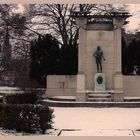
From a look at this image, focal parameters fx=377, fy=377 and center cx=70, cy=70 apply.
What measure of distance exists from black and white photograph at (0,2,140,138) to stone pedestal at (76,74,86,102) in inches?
0.5

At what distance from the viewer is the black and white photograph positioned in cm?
928

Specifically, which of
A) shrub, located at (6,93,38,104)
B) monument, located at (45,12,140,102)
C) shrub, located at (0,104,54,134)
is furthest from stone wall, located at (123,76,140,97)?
shrub, located at (0,104,54,134)

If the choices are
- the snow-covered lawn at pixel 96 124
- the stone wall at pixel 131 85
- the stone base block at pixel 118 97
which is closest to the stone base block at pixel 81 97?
the stone base block at pixel 118 97

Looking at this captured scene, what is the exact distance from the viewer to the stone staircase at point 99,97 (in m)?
17.3

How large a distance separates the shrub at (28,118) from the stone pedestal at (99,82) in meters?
9.46

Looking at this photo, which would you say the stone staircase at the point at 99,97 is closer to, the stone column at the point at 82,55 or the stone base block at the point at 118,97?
the stone base block at the point at 118,97

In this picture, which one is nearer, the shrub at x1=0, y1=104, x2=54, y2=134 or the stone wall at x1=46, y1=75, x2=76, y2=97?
the shrub at x1=0, y1=104, x2=54, y2=134

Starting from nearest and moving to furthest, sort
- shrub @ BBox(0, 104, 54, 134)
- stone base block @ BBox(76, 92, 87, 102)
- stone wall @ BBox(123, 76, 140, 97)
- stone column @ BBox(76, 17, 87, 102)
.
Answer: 1. shrub @ BBox(0, 104, 54, 134)
2. stone base block @ BBox(76, 92, 87, 102)
3. stone column @ BBox(76, 17, 87, 102)
4. stone wall @ BBox(123, 76, 140, 97)

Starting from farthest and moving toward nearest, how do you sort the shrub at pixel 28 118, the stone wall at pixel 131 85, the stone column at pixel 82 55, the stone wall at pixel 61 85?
the stone wall at pixel 61 85
the stone wall at pixel 131 85
the stone column at pixel 82 55
the shrub at pixel 28 118

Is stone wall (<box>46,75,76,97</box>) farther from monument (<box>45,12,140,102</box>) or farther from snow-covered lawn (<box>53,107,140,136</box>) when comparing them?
snow-covered lawn (<box>53,107,140,136</box>)

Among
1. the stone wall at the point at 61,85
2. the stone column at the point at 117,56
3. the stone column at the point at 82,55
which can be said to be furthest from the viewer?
the stone wall at the point at 61,85

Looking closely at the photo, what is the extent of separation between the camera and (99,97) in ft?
57.7

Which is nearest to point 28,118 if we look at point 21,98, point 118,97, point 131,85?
point 21,98

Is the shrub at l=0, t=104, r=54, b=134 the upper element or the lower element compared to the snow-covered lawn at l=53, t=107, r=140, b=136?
upper
